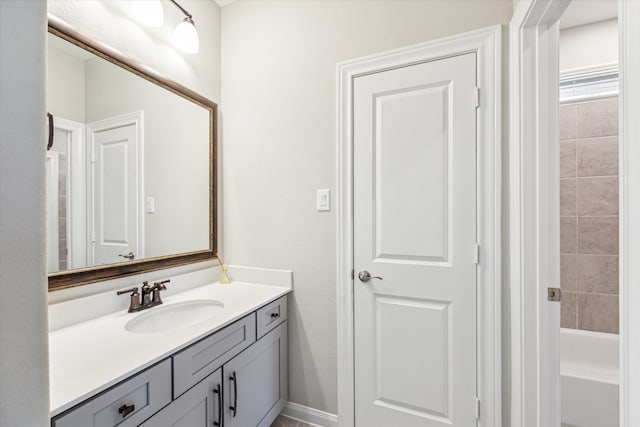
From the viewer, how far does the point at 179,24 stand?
1.67m

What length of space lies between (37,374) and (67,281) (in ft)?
2.56

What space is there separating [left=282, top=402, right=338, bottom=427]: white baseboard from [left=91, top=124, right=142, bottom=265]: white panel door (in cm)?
129

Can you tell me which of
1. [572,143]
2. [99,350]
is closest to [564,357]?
[572,143]

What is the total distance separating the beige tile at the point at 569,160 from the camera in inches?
84.7

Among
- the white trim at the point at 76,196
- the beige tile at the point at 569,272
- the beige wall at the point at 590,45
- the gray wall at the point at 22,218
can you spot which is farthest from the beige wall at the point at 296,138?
the beige tile at the point at 569,272

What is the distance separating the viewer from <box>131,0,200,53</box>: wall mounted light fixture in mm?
1438

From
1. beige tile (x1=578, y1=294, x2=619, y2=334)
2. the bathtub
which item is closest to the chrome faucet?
the bathtub

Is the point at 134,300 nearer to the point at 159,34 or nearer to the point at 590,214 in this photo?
the point at 159,34

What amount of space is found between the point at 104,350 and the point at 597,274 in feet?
9.61

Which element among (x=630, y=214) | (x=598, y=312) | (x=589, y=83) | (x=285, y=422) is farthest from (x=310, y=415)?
(x=589, y=83)

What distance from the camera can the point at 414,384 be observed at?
151 centimetres

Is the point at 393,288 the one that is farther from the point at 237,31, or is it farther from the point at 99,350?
the point at 237,31

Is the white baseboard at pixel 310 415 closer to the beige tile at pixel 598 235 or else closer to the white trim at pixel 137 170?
the white trim at pixel 137 170

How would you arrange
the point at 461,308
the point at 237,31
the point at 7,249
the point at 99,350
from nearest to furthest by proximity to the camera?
the point at 7,249, the point at 99,350, the point at 461,308, the point at 237,31
